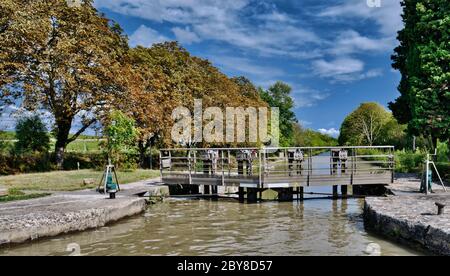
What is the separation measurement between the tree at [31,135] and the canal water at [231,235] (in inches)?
792

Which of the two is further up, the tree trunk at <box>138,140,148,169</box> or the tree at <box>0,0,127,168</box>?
the tree at <box>0,0,127,168</box>

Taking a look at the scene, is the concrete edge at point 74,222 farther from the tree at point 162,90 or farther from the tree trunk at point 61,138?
the tree trunk at point 61,138

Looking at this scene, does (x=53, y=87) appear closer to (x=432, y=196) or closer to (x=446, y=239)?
(x=432, y=196)

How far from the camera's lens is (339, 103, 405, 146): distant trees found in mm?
85625

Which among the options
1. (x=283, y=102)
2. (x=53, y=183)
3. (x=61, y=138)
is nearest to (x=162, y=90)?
(x=61, y=138)

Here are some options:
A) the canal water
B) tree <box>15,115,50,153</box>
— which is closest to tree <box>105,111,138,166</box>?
the canal water

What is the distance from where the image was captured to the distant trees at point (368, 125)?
85625 millimetres

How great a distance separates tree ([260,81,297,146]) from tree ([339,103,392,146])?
1568 cm

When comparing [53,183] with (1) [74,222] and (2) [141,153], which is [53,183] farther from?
(2) [141,153]

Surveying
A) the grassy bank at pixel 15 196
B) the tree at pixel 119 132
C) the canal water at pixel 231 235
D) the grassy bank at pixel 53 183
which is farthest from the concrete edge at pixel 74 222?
the tree at pixel 119 132

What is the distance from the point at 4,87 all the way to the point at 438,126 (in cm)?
2947

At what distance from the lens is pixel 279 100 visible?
9050 cm

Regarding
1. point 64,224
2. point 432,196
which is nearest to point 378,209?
point 432,196

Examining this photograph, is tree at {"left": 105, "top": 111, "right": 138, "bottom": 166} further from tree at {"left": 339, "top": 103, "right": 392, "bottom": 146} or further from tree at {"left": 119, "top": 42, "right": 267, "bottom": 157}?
tree at {"left": 339, "top": 103, "right": 392, "bottom": 146}
